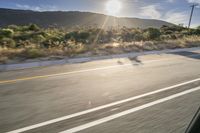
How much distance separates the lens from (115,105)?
5488mm

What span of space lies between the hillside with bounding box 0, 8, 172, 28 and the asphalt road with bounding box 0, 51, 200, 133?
9359 centimetres

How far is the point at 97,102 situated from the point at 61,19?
119104mm

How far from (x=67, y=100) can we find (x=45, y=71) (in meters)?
4.26

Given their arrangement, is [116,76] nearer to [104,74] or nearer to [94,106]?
[104,74]

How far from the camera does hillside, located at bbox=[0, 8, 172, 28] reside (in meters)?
106

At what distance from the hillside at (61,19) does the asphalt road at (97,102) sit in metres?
93.6

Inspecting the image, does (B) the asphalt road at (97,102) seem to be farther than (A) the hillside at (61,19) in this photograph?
No

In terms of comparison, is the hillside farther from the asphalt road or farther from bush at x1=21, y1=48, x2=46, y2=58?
the asphalt road

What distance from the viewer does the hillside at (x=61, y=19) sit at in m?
106

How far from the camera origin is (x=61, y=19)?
121 meters

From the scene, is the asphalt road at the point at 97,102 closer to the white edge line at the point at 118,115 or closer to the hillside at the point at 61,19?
the white edge line at the point at 118,115

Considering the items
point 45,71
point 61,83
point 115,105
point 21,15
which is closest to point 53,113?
point 115,105

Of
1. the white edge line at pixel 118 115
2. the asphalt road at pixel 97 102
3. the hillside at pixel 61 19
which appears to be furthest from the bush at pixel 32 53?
the hillside at pixel 61 19

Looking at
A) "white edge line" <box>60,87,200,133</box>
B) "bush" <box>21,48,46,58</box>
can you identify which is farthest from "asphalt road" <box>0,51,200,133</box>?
"bush" <box>21,48,46,58</box>
